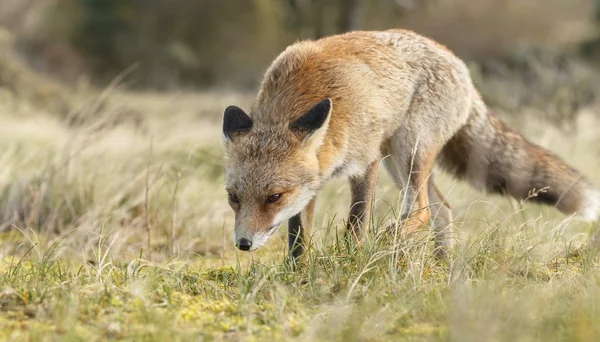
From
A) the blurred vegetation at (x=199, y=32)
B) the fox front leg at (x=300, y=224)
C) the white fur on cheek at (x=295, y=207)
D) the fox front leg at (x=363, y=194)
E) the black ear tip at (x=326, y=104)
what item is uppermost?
the black ear tip at (x=326, y=104)

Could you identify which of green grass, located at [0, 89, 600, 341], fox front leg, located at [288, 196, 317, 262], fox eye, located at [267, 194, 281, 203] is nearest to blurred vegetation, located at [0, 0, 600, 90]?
fox front leg, located at [288, 196, 317, 262]

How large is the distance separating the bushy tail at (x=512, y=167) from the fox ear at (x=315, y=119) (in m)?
2.03

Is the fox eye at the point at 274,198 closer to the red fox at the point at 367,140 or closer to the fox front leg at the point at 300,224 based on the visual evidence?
the red fox at the point at 367,140

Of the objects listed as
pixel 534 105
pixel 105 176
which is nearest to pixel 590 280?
pixel 105 176

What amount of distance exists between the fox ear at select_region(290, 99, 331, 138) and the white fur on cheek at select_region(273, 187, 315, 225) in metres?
0.41

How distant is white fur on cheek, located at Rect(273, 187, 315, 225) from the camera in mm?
4747

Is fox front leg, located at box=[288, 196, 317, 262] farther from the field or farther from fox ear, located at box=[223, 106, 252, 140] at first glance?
fox ear, located at box=[223, 106, 252, 140]

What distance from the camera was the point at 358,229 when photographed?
17.6 feet

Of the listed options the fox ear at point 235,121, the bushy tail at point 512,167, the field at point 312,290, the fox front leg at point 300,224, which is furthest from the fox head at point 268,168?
the bushy tail at point 512,167

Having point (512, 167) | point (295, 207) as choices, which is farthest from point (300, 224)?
point (512, 167)

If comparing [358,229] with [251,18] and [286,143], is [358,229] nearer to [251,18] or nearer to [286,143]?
[286,143]

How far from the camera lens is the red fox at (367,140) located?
4.81 metres

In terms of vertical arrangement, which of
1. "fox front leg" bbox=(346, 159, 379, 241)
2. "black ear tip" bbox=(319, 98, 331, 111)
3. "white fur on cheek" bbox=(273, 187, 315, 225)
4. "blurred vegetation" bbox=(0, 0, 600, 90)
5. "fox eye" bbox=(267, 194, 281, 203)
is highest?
"black ear tip" bbox=(319, 98, 331, 111)

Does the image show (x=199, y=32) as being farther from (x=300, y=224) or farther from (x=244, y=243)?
→ (x=244, y=243)
